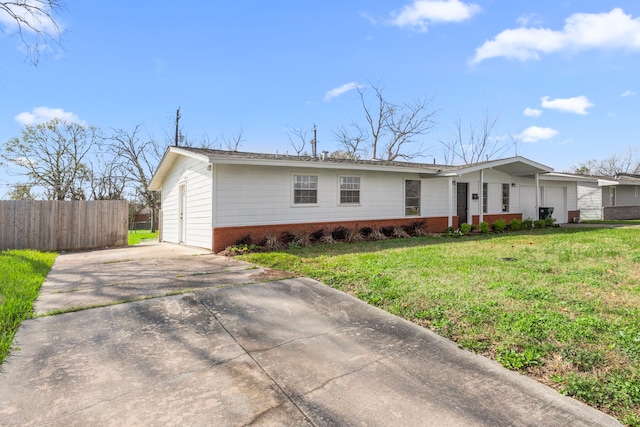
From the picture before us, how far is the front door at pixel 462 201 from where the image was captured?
15477 millimetres

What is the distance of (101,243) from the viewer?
38.0ft

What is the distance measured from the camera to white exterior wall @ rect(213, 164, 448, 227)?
9.65m

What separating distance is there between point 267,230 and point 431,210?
7771 mm

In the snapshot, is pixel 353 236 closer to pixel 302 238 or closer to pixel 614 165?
pixel 302 238

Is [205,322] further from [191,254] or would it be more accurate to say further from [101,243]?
[101,243]

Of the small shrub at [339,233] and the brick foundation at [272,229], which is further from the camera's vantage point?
the small shrub at [339,233]

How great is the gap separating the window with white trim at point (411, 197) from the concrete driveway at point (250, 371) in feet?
32.0

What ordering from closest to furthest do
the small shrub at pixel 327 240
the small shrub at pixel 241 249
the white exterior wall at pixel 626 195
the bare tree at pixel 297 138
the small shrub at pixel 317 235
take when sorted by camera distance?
the small shrub at pixel 241 249 → the small shrub at pixel 327 240 → the small shrub at pixel 317 235 → the white exterior wall at pixel 626 195 → the bare tree at pixel 297 138

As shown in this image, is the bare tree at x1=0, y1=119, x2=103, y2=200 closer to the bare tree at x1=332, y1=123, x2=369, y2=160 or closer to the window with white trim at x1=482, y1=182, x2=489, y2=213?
the bare tree at x1=332, y1=123, x2=369, y2=160

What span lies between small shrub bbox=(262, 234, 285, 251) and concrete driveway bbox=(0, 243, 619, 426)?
192 inches

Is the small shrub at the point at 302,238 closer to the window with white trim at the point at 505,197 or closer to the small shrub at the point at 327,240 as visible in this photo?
the small shrub at the point at 327,240

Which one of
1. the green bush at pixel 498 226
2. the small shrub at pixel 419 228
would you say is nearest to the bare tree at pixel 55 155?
the small shrub at pixel 419 228

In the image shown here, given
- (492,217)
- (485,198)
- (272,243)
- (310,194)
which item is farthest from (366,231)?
(492,217)

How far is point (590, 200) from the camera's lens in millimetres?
24359
